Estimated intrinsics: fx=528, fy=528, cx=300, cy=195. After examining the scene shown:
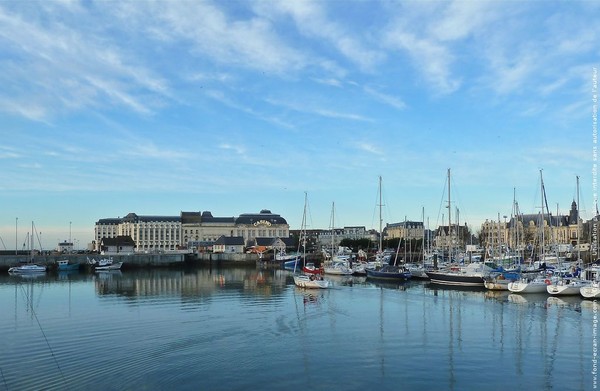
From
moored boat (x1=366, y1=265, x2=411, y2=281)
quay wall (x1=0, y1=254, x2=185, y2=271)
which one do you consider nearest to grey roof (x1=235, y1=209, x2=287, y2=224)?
quay wall (x1=0, y1=254, x2=185, y2=271)

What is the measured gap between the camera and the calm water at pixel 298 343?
18.4 metres

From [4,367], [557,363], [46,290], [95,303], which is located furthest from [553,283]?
[46,290]

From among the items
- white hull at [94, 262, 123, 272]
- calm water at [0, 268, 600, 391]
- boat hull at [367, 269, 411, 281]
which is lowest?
white hull at [94, 262, 123, 272]

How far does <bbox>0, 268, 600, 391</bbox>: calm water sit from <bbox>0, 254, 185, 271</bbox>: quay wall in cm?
5260

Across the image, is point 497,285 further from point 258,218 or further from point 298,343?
point 258,218

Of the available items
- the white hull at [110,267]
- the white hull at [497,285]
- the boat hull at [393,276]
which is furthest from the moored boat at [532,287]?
the white hull at [110,267]

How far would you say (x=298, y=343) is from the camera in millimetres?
24562

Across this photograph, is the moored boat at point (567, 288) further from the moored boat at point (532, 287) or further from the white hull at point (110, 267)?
the white hull at point (110, 267)

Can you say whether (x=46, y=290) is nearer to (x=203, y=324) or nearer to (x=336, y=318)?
(x=203, y=324)

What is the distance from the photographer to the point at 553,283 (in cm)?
4475

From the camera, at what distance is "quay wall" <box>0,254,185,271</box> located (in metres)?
89.4

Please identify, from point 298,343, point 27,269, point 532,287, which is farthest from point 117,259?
point 298,343

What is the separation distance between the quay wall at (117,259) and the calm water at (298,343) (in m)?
52.6

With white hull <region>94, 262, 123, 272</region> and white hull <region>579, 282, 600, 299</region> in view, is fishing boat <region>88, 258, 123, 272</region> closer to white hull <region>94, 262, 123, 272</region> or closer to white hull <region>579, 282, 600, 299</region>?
white hull <region>94, 262, 123, 272</region>
